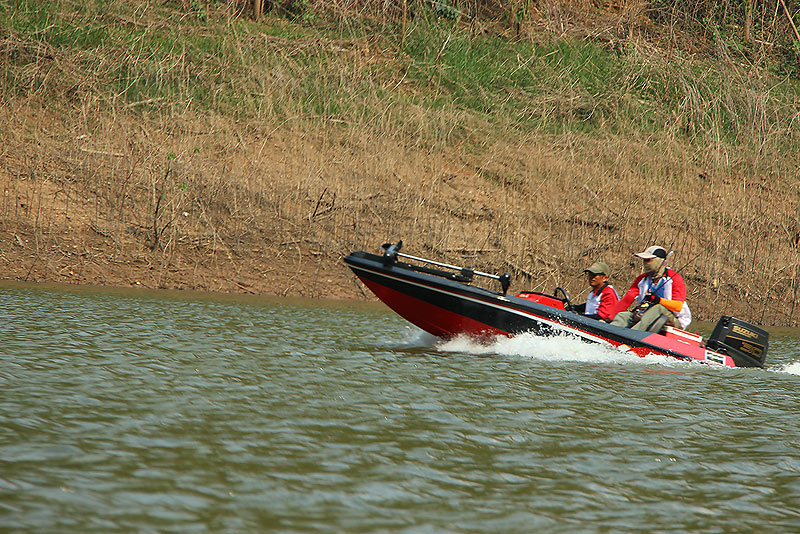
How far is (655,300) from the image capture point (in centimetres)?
Answer: 1040

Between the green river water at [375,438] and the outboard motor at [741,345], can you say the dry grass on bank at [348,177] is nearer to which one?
the green river water at [375,438]

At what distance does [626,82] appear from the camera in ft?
74.7

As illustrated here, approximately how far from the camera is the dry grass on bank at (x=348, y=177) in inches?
627

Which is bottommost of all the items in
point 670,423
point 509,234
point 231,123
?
point 670,423

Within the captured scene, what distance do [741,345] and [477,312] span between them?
337 cm

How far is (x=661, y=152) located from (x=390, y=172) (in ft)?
22.8

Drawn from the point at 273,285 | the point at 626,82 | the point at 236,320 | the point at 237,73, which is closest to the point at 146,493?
the point at 236,320

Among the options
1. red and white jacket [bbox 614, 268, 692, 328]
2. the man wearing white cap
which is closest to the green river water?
the man wearing white cap

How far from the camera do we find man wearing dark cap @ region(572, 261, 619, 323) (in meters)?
10.4

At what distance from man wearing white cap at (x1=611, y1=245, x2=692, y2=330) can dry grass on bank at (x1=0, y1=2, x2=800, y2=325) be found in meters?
6.04

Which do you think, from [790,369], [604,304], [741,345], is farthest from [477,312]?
[790,369]

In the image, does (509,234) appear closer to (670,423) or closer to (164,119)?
(164,119)

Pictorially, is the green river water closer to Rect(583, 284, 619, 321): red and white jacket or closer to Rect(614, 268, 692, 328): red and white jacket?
Rect(583, 284, 619, 321): red and white jacket

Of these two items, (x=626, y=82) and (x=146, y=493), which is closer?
(x=146, y=493)
